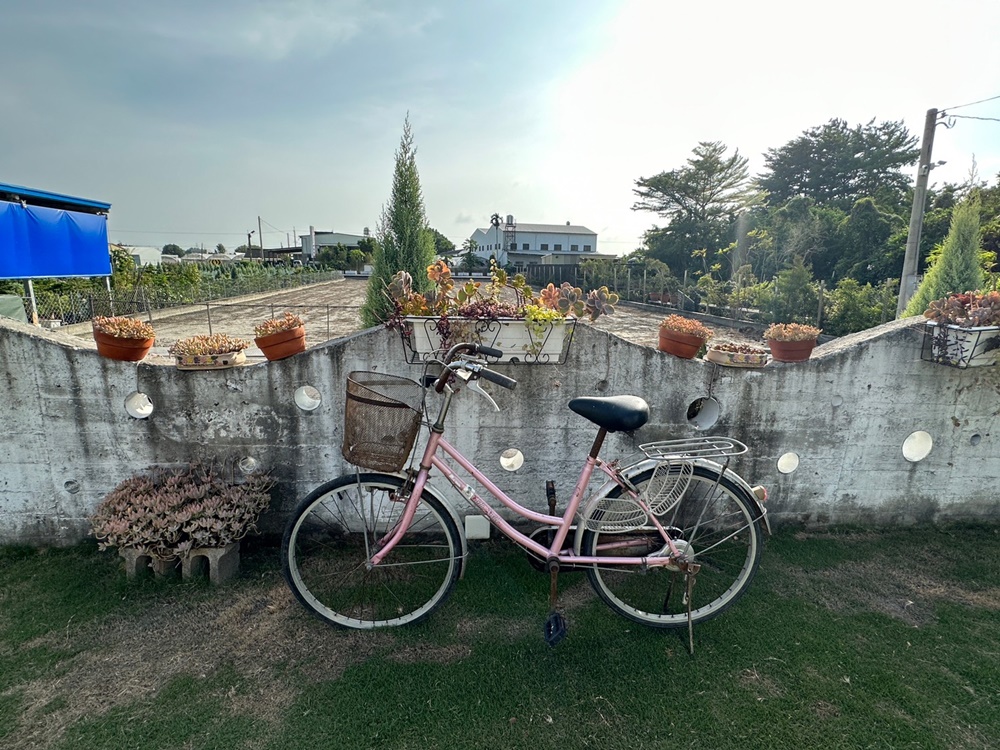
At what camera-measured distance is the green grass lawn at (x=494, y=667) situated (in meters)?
1.94

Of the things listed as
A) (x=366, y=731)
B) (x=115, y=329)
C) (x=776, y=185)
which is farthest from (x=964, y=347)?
(x=776, y=185)

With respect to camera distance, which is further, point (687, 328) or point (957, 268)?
point (957, 268)

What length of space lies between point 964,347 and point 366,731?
3581 millimetres

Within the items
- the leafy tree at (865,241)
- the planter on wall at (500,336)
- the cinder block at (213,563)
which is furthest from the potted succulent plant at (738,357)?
the leafy tree at (865,241)

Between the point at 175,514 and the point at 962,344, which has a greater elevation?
the point at 962,344

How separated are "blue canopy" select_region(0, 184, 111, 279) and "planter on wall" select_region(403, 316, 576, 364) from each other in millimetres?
10728

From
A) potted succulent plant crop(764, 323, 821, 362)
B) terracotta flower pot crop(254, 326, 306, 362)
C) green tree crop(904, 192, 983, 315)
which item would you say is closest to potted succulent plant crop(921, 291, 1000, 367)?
potted succulent plant crop(764, 323, 821, 362)

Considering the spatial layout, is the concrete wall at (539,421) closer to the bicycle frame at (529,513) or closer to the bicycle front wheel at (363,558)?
the bicycle front wheel at (363,558)

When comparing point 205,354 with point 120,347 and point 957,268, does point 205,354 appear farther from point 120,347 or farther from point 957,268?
point 957,268

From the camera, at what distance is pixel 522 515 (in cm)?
254

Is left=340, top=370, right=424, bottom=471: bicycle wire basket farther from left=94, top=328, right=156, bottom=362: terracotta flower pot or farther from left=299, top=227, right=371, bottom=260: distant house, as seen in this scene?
left=299, top=227, right=371, bottom=260: distant house

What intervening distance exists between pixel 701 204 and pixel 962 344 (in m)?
41.3

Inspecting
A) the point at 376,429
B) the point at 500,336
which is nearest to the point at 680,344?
the point at 500,336

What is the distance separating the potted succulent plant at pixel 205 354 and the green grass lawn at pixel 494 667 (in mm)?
1146
